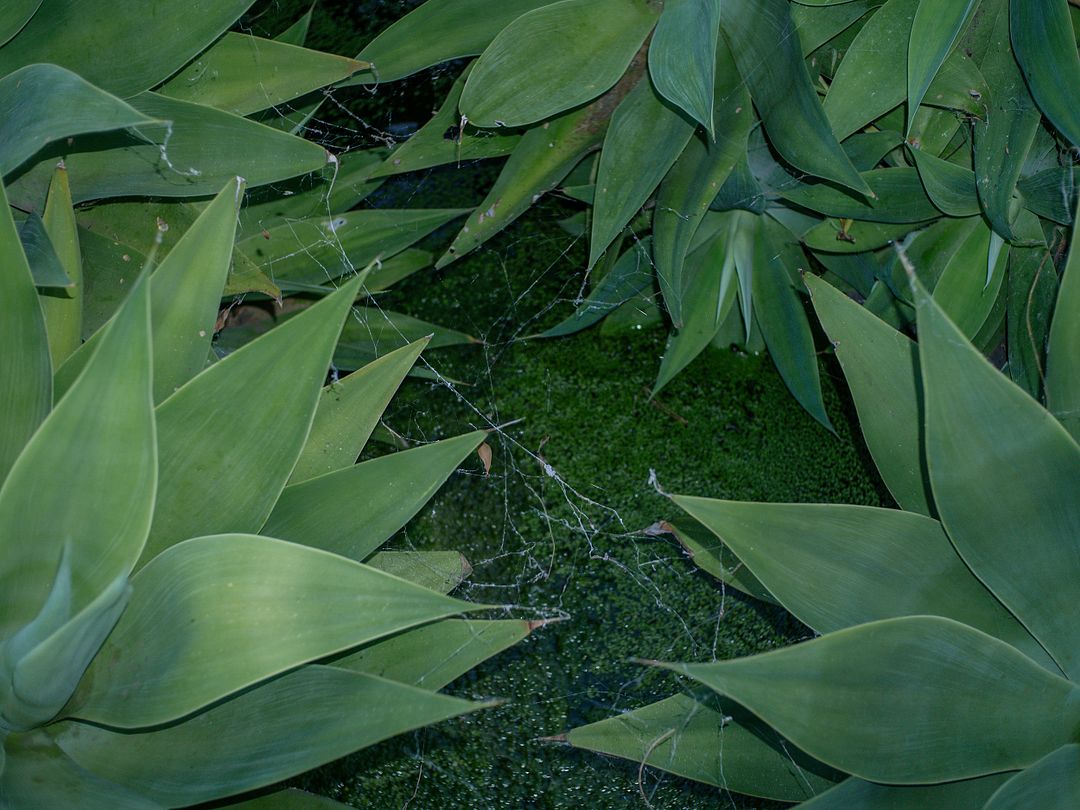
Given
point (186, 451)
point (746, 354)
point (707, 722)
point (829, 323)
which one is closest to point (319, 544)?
point (186, 451)

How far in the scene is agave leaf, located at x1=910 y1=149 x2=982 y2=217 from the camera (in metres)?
1.06

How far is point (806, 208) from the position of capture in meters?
1.21

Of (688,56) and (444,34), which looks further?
(444,34)

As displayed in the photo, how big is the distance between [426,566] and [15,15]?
70 centimetres

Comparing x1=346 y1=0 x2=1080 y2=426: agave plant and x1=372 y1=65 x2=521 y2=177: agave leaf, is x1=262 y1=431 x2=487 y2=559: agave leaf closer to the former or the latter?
x1=346 y1=0 x2=1080 y2=426: agave plant

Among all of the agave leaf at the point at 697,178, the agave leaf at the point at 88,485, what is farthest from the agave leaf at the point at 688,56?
the agave leaf at the point at 88,485

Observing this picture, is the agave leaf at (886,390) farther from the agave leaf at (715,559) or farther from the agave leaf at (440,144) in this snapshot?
the agave leaf at (440,144)

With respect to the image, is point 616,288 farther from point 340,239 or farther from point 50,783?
point 50,783

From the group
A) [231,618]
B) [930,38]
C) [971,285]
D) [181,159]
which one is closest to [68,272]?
[181,159]

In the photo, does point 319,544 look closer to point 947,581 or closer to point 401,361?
point 401,361

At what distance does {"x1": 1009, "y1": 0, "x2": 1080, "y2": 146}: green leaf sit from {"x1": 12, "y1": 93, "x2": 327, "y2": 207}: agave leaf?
2.62 ft

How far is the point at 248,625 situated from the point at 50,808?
0.21 metres

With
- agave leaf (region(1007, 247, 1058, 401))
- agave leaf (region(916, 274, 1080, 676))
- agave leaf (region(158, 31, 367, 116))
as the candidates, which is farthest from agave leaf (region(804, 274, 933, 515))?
agave leaf (region(158, 31, 367, 116))

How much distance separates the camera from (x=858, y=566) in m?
0.80
